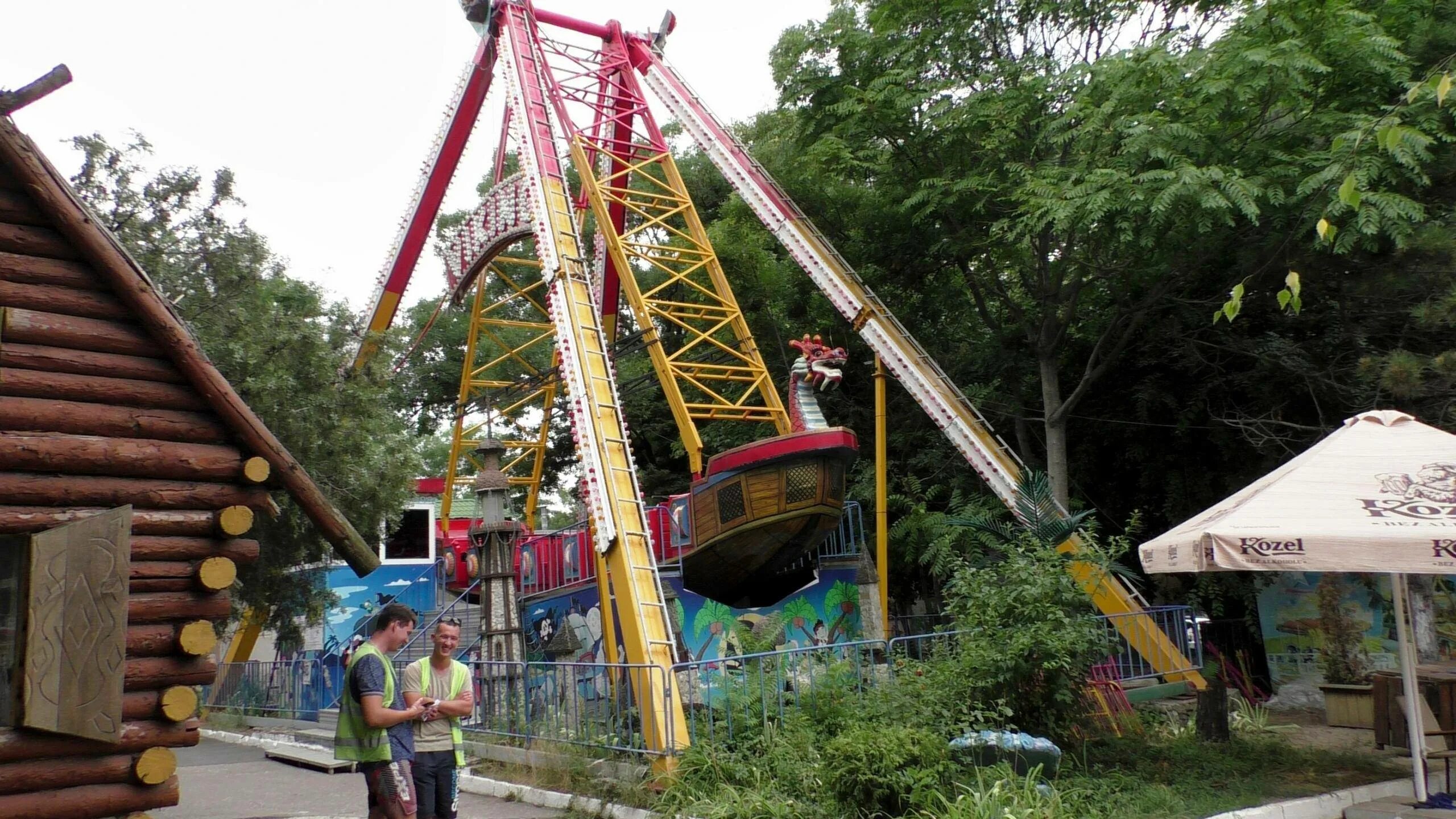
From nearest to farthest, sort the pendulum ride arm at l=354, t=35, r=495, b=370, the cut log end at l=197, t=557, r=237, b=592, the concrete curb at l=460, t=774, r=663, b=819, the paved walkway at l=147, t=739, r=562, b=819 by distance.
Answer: the cut log end at l=197, t=557, r=237, b=592, the concrete curb at l=460, t=774, r=663, b=819, the paved walkway at l=147, t=739, r=562, b=819, the pendulum ride arm at l=354, t=35, r=495, b=370

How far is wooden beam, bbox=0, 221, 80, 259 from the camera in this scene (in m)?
5.90

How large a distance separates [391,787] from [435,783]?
54cm

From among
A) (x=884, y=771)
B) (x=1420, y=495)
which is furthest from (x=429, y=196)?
(x=1420, y=495)

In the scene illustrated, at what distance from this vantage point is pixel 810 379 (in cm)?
1326

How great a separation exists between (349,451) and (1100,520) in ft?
37.5

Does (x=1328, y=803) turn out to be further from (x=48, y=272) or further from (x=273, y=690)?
(x=273, y=690)

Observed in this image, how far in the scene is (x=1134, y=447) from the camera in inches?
585

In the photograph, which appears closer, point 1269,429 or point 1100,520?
point 1269,429

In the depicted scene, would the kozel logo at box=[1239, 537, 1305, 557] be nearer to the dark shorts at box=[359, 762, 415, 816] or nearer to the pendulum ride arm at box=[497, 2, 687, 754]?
the pendulum ride arm at box=[497, 2, 687, 754]

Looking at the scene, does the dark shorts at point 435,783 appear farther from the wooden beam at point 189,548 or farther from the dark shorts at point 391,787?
the wooden beam at point 189,548

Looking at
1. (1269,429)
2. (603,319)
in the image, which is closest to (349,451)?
(603,319)

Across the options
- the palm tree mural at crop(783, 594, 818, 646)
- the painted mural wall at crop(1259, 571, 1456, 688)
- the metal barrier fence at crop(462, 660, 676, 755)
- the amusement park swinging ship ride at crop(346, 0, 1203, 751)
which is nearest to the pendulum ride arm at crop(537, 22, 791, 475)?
the amusement park swinging ship ride at crop(346, 0, 1203, 751)

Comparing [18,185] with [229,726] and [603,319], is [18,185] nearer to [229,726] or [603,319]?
[229,726]

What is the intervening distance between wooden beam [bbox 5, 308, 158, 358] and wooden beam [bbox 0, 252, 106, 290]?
0.21 metres
